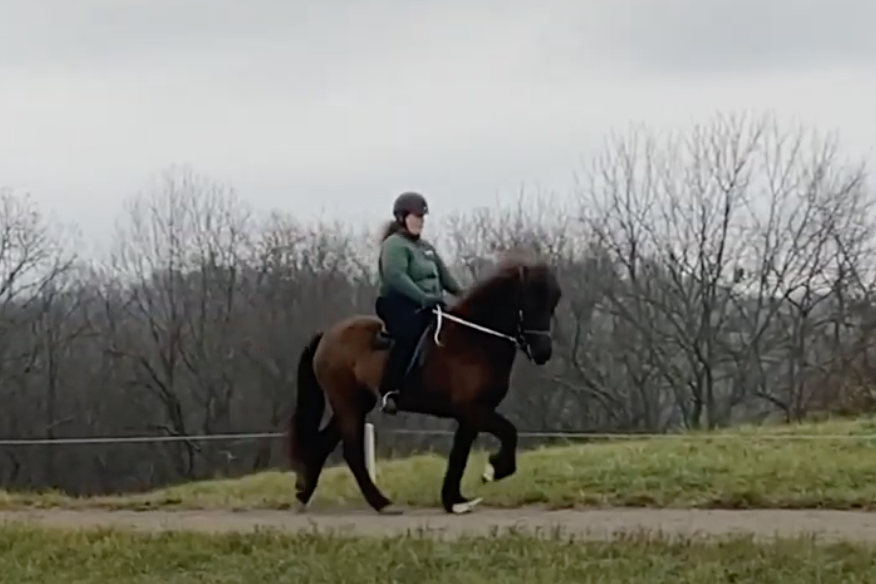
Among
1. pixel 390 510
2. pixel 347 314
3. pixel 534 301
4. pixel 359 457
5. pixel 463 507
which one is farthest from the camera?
pixel 347 314

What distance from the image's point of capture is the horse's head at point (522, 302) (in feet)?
39.6

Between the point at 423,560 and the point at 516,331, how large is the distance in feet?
11.0

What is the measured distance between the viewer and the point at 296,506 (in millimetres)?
13172

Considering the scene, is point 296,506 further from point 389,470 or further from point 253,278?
point 253,278

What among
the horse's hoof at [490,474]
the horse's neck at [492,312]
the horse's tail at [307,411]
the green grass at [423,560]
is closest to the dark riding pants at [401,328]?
the horse's neck at [492,312]

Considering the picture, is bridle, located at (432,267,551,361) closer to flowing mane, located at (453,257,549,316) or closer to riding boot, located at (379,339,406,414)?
flowing mane, located at (453,257,549,316)

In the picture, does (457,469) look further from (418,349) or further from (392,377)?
(418,349)

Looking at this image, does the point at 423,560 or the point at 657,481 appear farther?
the point at 657,481

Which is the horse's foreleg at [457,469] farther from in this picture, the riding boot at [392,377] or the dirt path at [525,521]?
the riding boot at [392,377]

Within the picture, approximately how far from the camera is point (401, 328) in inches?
478

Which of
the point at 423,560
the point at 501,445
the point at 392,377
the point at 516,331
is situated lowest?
the point at 423,560

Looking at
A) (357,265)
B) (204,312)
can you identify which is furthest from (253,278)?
(357,265)

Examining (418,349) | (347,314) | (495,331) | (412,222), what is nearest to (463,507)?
(418,349)

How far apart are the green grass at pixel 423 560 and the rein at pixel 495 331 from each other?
2.58 meters
